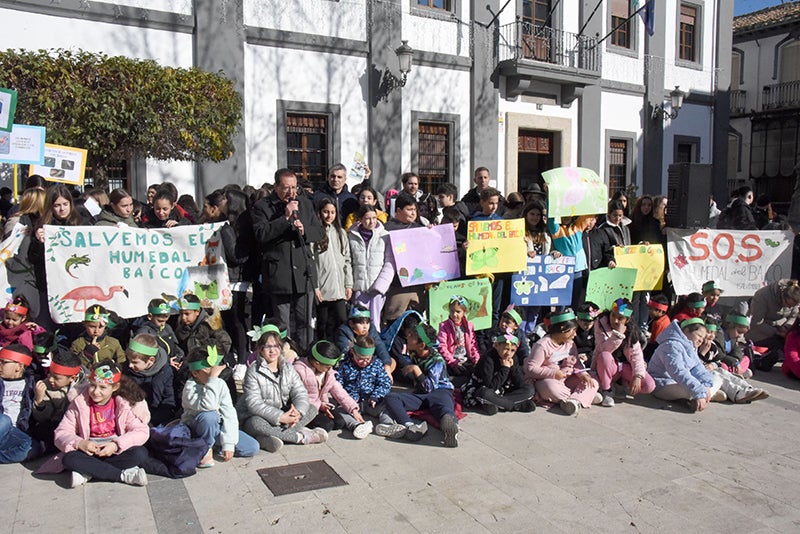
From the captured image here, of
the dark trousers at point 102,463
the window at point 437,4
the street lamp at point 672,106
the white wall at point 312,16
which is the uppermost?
the window at point 437,4

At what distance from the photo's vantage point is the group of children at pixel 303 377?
187 inches

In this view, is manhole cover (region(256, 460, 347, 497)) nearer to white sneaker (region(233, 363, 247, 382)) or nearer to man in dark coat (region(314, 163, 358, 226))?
white sneaker (region(233, 363, 247, 382))

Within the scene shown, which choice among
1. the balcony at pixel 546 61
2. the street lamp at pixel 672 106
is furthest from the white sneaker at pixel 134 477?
the street lamp at pixel 672 106

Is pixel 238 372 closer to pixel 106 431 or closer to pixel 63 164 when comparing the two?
pixel 106 431

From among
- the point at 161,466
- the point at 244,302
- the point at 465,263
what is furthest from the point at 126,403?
the point at 465,263

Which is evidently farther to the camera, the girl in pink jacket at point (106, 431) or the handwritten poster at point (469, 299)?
the handwritten poster at point (469, 299)

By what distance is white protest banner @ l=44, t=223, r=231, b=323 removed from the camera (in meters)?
6.32

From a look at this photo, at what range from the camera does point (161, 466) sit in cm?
464

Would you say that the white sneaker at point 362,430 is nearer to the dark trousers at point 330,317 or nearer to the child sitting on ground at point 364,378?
Result: the child sitting on ground at point 364,378

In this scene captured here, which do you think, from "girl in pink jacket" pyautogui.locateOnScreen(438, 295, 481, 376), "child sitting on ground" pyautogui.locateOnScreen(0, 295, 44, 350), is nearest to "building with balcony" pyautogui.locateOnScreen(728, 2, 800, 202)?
"girl in pink jacket" pyautogui.locateOnScreen(438, 295, 481, 376)

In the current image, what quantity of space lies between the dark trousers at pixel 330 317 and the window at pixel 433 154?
351 inches

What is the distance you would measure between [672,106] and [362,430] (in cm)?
1739

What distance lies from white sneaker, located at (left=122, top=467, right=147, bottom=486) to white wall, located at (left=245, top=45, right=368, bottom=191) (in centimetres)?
924

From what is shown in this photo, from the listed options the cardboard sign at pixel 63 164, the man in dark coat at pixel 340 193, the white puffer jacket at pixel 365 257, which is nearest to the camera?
the white puffer jacket at pixel 365 257
